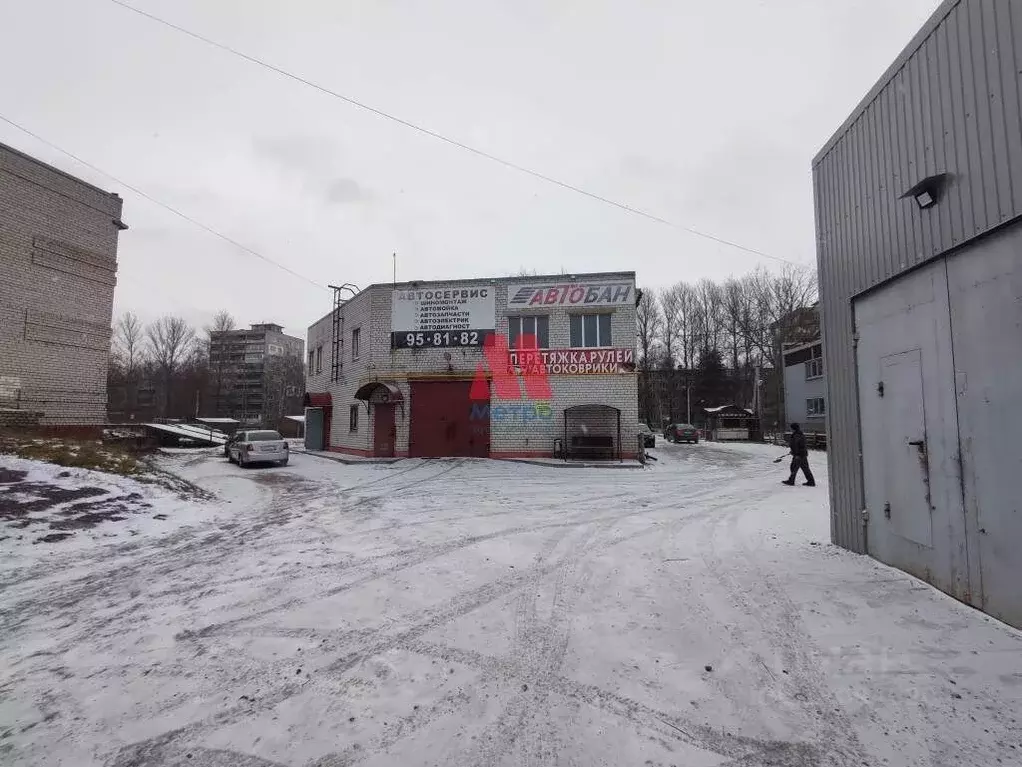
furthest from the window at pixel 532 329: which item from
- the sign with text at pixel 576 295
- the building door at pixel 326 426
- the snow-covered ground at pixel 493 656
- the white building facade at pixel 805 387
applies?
the white building facade at pixel 805 387

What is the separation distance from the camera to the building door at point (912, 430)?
433cm

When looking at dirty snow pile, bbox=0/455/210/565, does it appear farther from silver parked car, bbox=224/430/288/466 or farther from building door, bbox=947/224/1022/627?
building door, bbox=947/224/1022/627

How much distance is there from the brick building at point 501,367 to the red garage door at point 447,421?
0.04m

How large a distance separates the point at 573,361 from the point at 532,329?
2.12 m

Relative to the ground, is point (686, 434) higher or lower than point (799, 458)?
lower

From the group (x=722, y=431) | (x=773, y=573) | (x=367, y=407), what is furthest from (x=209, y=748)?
(x=722, y=431)

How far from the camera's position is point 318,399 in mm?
27766

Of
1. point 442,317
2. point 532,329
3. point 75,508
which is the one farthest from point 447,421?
point 75,508

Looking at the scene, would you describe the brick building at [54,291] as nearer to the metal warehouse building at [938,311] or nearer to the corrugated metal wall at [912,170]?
the corrugated metal wall at [912,170]

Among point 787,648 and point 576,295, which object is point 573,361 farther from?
point 787,648

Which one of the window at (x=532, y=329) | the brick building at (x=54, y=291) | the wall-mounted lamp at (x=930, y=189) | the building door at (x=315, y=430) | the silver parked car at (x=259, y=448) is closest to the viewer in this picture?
the wall-mounted lamp at (x=930, y=189)

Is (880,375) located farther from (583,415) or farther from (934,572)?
(583,415)

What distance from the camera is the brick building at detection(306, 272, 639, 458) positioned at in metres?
20.0

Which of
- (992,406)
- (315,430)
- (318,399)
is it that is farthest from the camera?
(318,399)
